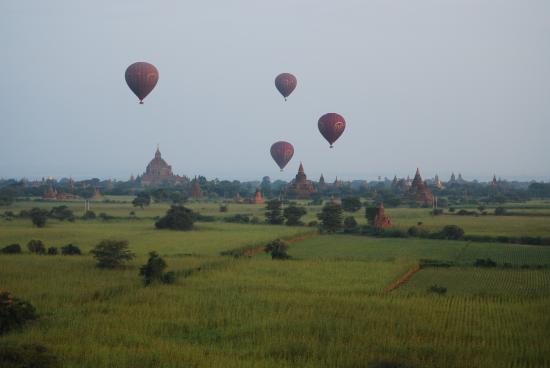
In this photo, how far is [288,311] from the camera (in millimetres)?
18047

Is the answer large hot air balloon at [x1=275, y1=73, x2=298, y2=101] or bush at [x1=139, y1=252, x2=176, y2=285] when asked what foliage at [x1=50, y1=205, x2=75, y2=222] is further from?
bush at [x1=139, y1=252, x2=176, y2=285]

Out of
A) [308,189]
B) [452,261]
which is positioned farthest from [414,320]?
[308,189]

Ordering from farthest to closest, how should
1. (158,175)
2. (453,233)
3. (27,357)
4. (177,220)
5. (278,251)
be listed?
(158,175)
(177,220)
(453,233)
(278,251)
(27,357)

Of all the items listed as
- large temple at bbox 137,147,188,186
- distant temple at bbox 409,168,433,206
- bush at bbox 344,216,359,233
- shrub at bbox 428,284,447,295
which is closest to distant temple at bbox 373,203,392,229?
bush at bbox 344,216,359,233

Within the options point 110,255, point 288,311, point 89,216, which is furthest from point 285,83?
point 288,311

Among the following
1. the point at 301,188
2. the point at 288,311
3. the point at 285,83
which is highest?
the point at 285,83

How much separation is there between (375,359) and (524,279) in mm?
13125

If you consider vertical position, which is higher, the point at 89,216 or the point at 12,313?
the point at 89,216

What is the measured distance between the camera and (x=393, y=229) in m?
43.1

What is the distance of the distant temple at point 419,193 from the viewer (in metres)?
74.5

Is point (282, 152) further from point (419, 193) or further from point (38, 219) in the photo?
point (38, 219)

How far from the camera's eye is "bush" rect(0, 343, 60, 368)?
1244 cm

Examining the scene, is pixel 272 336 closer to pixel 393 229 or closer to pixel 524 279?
pixel 524 279

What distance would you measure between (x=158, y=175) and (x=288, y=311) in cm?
11599
